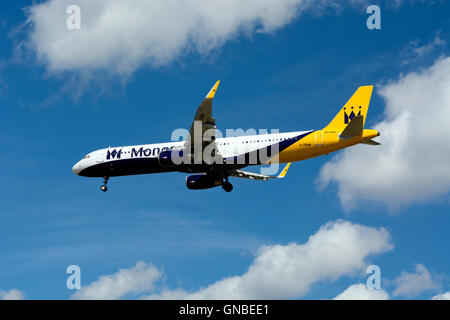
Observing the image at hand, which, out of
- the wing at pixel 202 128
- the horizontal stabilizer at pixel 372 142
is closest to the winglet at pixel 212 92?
the wing at pixel 202 128

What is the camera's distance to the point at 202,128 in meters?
40.4

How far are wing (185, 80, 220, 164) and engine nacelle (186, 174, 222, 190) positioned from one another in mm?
6923

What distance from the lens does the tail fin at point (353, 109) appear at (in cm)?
4416

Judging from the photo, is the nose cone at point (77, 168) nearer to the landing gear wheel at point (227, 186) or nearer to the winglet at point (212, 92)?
the landing gear wheel at point (227, 186)

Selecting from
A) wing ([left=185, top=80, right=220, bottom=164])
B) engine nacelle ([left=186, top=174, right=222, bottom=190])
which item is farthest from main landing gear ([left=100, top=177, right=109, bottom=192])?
wing ([left=185, top=80, right=220, bottom=164])

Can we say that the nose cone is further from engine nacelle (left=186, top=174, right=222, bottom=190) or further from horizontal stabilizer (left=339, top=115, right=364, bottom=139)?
horizontal stabilizer (left=339, top=115, right=364, bottom=139)

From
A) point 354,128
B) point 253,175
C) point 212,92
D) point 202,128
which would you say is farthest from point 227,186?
point 212,92

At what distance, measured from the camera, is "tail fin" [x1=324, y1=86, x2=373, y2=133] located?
145 feet
